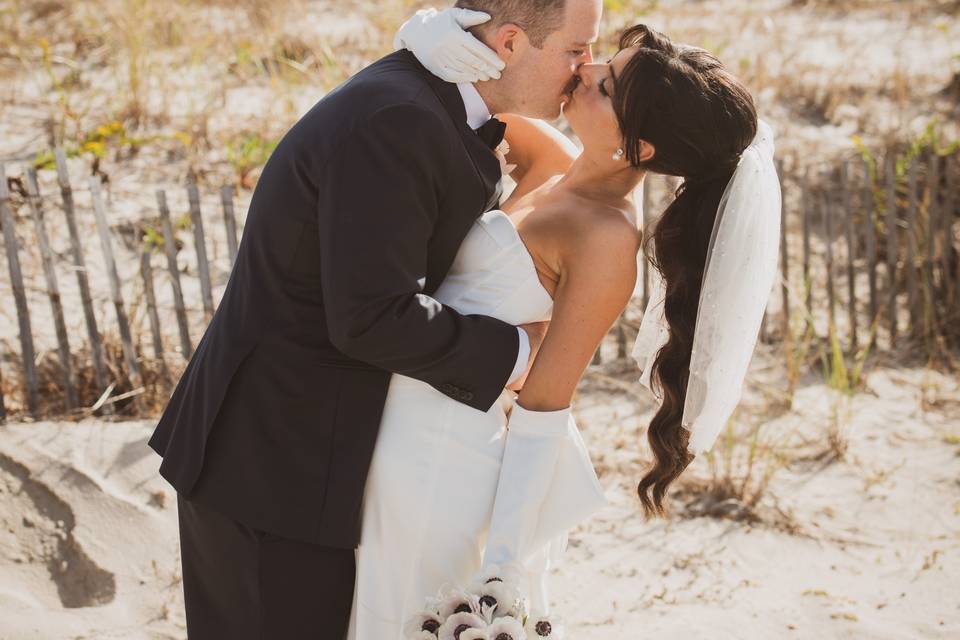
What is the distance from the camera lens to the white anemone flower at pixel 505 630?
2266 millimetres

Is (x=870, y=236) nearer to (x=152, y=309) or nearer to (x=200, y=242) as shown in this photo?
(x=200, y=242)

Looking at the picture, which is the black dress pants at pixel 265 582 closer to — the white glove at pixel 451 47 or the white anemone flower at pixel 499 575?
the white anemone flower at pixel 499 575

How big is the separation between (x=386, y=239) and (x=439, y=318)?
0.24m

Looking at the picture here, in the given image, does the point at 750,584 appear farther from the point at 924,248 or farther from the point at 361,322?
the point at 924,248

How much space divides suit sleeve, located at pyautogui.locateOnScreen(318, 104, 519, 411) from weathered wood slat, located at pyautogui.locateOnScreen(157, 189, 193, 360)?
3116mm

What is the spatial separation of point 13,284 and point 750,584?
371 cm

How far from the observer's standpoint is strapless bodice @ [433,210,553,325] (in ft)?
8.52

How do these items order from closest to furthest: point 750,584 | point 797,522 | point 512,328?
point 512,328 → point 750,584 → point 797,522

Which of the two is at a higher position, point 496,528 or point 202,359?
point 202,359

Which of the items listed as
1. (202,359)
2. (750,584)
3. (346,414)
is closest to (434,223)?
(346,414)

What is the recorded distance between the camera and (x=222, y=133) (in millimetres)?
7434

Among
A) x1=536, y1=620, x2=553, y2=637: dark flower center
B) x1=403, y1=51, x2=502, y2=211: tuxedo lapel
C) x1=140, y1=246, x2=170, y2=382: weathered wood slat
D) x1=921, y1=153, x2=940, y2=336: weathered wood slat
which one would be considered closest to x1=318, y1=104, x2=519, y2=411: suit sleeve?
x1=403, y1=51, x2=502, y2=211: tuxedo lapel

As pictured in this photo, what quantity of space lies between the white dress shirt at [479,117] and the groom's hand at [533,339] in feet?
0.22

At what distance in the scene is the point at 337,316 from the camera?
2184 mm
